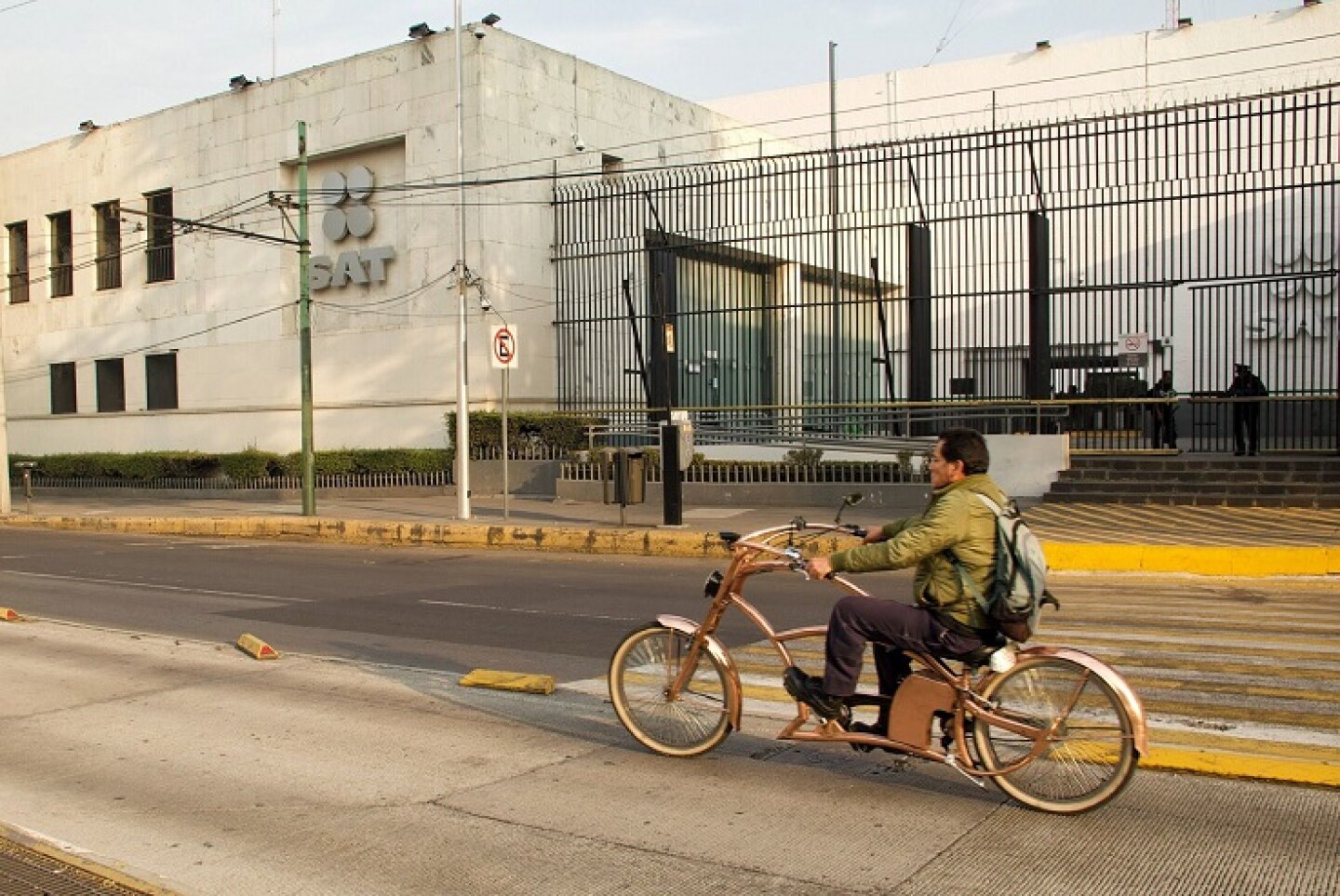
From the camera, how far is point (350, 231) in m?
28.0

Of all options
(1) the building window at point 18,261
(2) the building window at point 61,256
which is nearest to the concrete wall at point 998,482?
(2) the building window at point 61,256

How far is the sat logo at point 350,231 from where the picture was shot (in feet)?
90.3

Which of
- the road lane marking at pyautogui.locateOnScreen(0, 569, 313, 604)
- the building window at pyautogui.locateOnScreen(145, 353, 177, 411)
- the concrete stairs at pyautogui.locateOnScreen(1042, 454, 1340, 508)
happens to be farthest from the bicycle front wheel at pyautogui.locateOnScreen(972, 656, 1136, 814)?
the building window at pyautogui.locateOnScreen(145, 353, 177, 411)

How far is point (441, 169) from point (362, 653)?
18736 mm

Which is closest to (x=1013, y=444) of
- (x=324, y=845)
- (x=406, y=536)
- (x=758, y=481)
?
(x=758, y=481)

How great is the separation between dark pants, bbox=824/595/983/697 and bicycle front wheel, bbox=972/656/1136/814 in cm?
28

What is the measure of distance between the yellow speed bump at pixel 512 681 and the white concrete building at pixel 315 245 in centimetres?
1539

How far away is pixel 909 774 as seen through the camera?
5.76 metres

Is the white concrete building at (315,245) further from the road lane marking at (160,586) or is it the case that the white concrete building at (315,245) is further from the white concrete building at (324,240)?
the road lane marking at (160,586)

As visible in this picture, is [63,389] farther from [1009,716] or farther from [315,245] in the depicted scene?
[1009,716]

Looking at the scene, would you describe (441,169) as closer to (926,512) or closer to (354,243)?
(354,243)

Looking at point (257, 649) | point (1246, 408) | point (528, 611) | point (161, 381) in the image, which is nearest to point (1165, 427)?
point (1246, 408)

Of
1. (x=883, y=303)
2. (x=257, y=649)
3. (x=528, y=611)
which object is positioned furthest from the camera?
(x=883, y=303)

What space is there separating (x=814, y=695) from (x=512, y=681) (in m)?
2.99
